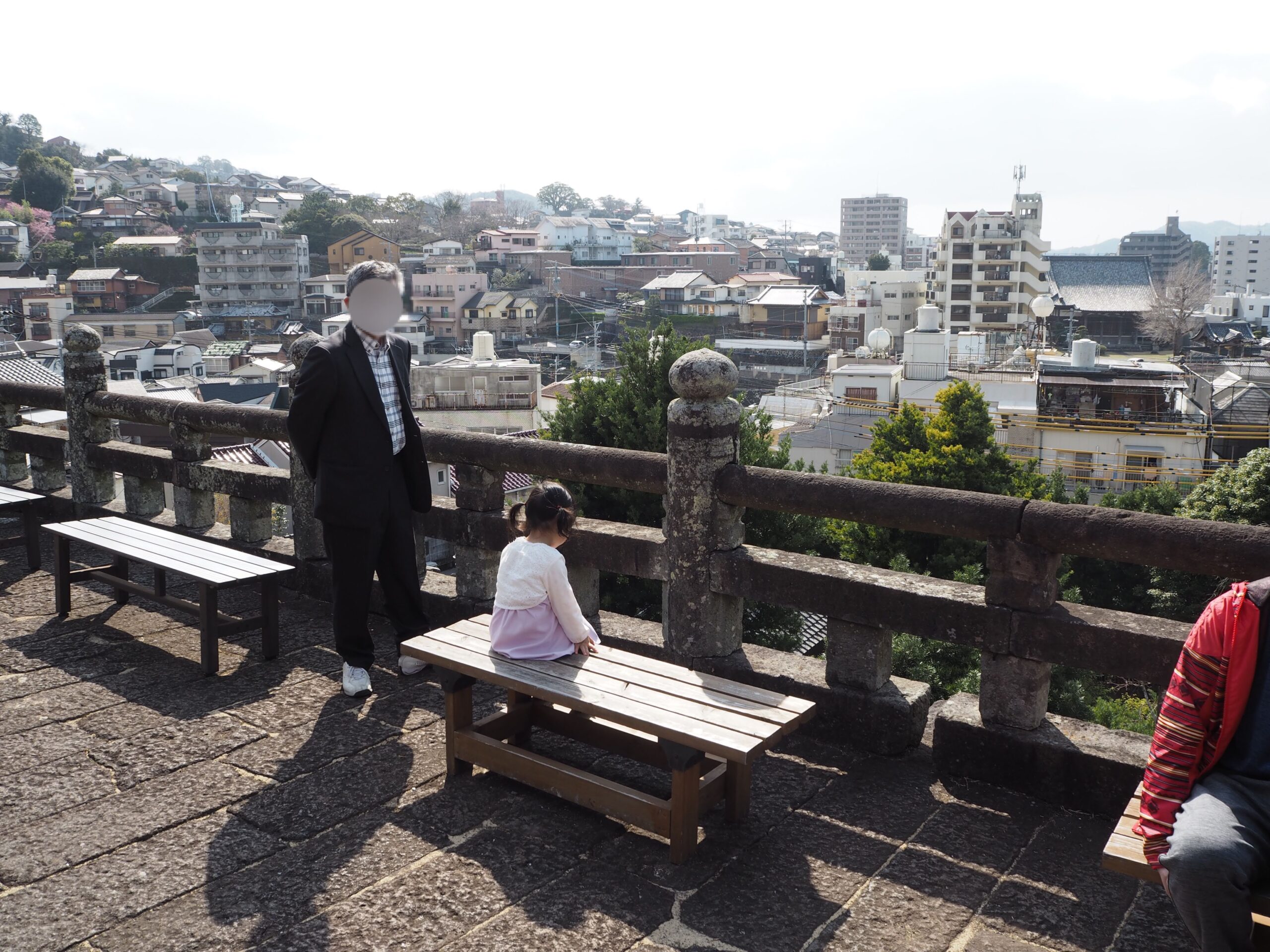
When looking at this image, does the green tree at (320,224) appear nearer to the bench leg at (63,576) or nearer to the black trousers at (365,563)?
the bench leg at (63,576)

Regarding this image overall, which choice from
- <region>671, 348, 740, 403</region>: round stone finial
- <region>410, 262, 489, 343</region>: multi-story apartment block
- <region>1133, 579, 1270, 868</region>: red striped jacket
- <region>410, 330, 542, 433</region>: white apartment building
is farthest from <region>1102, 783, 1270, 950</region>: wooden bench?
<region>410, 262, 489, 343</region>: multi-story apartment block

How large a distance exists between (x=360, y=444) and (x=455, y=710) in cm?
127

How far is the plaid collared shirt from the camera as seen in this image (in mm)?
4262

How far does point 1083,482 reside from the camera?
1244 inches

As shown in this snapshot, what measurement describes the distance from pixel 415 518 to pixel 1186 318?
300 ft

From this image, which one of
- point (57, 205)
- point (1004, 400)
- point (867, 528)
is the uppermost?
point (57, 205)

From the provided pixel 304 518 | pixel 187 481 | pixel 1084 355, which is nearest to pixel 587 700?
pixel 304 518

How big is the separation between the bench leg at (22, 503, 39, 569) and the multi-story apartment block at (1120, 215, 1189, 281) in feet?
576

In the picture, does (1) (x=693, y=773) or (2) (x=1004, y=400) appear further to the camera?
(2) (x=1004, y=400)

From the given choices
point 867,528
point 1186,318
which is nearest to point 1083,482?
point 867,528

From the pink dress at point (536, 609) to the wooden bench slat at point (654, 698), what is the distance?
64 millimetres

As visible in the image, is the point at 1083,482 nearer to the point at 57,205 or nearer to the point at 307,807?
the point at 307,807

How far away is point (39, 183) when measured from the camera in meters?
106

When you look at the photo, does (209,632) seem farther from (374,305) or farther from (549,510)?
(549,510)
